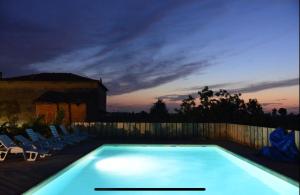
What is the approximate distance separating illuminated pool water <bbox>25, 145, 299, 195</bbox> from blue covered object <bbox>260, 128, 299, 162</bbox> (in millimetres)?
903

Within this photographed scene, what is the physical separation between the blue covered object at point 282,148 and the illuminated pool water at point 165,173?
0.90 meters

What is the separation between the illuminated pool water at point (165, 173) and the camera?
9.29 metres

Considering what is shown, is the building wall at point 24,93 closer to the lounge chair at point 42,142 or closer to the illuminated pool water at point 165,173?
the illuminated pool water at point 165,173

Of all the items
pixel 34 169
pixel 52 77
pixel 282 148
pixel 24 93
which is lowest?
pixel 34 169

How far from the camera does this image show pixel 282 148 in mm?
11953

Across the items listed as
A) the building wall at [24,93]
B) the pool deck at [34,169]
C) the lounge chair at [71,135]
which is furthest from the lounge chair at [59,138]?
the building wall at [24,93]

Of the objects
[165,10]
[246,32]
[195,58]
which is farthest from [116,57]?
[246,32]

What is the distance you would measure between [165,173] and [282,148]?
3.28 m

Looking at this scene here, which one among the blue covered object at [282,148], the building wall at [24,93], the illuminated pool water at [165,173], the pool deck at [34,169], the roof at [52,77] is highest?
the roof at [52,77]

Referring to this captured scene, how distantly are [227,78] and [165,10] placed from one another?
27.2 feet

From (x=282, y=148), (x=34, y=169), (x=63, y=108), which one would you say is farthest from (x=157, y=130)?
(x=34, y=169)

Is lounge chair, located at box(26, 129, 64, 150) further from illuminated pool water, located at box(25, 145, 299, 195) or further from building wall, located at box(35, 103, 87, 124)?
building wall, located at box(35, 103, 87, 124)

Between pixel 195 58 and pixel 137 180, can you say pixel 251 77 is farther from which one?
pixel 137 180

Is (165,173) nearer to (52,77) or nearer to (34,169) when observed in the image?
(34,169)
